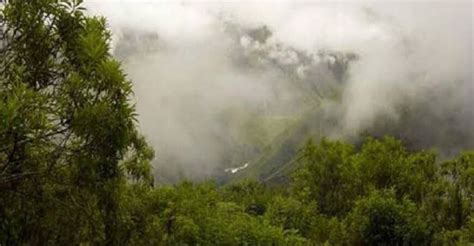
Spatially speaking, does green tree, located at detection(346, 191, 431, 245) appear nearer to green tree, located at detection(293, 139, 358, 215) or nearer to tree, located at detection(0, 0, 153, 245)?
green tree, located at detection(293, 139, 358, 215)

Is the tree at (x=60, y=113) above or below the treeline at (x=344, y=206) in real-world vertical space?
below

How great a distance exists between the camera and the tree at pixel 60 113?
905 cm

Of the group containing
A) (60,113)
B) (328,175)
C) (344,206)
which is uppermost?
(328,175)

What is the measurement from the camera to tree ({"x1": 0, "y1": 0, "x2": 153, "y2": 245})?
29.7ft

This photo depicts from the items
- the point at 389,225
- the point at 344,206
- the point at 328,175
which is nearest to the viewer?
the point at 389,225

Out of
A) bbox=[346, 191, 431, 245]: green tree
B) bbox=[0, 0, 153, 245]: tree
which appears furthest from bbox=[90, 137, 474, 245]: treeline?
bbox=[0, 0, 153, 245]: tree

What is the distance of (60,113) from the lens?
9141mm

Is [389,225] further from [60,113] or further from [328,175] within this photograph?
[60,113]

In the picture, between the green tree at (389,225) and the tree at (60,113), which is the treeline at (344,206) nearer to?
the green tree at (389,225)

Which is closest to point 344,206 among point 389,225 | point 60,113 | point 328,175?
point 328,175

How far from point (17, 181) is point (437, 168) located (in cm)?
7049

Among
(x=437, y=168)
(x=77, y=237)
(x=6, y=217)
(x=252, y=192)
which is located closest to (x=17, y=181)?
(x=6, y=217)

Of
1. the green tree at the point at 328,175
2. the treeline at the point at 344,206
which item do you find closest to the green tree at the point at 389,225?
the treeline at the point at 344,206

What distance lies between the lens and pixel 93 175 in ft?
31.8
